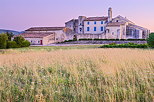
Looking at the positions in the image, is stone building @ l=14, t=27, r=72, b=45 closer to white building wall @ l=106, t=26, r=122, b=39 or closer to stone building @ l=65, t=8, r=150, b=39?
stone building @ l=65, t=8, r=150, b=39

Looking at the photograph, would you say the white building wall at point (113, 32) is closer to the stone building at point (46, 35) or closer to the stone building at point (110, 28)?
the stone building at point (110, 28)

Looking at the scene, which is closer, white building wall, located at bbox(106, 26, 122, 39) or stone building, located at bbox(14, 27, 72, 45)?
stone building, located at bbox(14, 27, 72, 45)

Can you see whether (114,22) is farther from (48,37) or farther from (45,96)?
(45,96)

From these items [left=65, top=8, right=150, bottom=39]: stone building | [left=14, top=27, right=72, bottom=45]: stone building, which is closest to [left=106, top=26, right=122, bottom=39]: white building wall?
[left=65, top=8, right=150, bottom=39]: stone building

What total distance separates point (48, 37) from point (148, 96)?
Answer: 43.2 meters

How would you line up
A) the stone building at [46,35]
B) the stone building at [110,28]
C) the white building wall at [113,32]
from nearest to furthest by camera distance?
1. the stone building at [46,35]
2. the white building wall at [113,32]
3. the stone building at [110,28]

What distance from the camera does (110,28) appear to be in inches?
1948

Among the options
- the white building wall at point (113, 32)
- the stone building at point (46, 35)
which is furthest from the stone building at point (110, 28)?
the stone building at point (46, 35)

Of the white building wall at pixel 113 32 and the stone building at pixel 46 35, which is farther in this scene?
the white building wall at pixel 113 32

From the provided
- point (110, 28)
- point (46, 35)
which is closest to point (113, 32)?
point (110, 28)

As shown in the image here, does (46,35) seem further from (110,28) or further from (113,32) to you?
(113,32)

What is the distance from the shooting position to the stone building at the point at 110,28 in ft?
161

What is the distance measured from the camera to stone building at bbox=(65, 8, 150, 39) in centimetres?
4916

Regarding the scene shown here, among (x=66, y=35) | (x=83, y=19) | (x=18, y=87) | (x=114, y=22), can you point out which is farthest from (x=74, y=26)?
(x=18, y=87)
